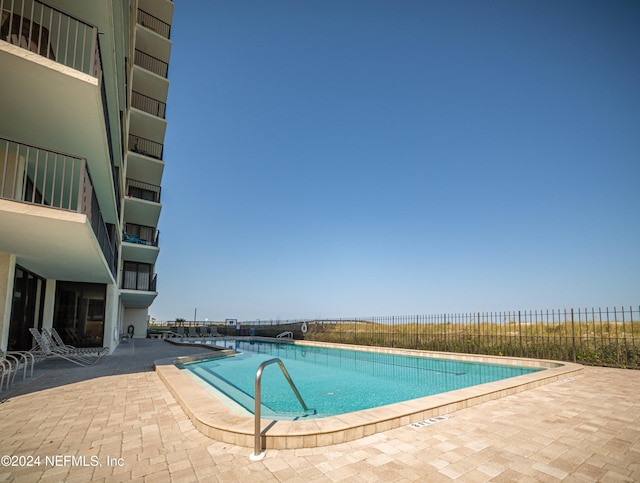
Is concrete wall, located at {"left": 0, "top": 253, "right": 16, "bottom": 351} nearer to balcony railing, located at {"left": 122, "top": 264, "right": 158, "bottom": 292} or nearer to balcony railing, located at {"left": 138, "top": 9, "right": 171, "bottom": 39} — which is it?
balcony railing, located at {"left": 122, "top": 264, "right": 158, "bottom": 292}

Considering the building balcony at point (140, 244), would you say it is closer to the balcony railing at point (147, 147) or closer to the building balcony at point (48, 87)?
the balcony railing at point (147, 147)

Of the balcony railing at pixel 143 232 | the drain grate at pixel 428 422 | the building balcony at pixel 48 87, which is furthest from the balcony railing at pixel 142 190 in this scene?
the drain grate at pixel 428 422

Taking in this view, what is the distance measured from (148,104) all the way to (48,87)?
16.5 m

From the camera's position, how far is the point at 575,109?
14.5 meters

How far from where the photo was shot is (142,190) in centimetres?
2000

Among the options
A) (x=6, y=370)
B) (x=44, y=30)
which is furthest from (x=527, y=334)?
(x=44, y=30)

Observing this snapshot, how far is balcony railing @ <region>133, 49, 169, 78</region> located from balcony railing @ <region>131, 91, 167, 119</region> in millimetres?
1749

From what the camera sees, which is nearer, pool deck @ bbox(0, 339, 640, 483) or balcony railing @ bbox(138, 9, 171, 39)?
pool deck @ bbox(0, 339, 640, 483)

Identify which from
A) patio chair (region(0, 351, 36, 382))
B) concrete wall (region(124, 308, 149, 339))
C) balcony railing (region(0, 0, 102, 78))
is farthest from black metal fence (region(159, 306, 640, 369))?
concrete wall (region(124, 308, 149, 339))

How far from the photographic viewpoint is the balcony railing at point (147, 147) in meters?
19.4

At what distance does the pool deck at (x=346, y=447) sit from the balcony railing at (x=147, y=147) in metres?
17.2

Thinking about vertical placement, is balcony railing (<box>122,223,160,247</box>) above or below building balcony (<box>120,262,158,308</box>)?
above

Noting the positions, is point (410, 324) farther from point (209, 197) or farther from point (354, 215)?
point (209, 197)

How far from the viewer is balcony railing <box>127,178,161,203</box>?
1944 centimetres
